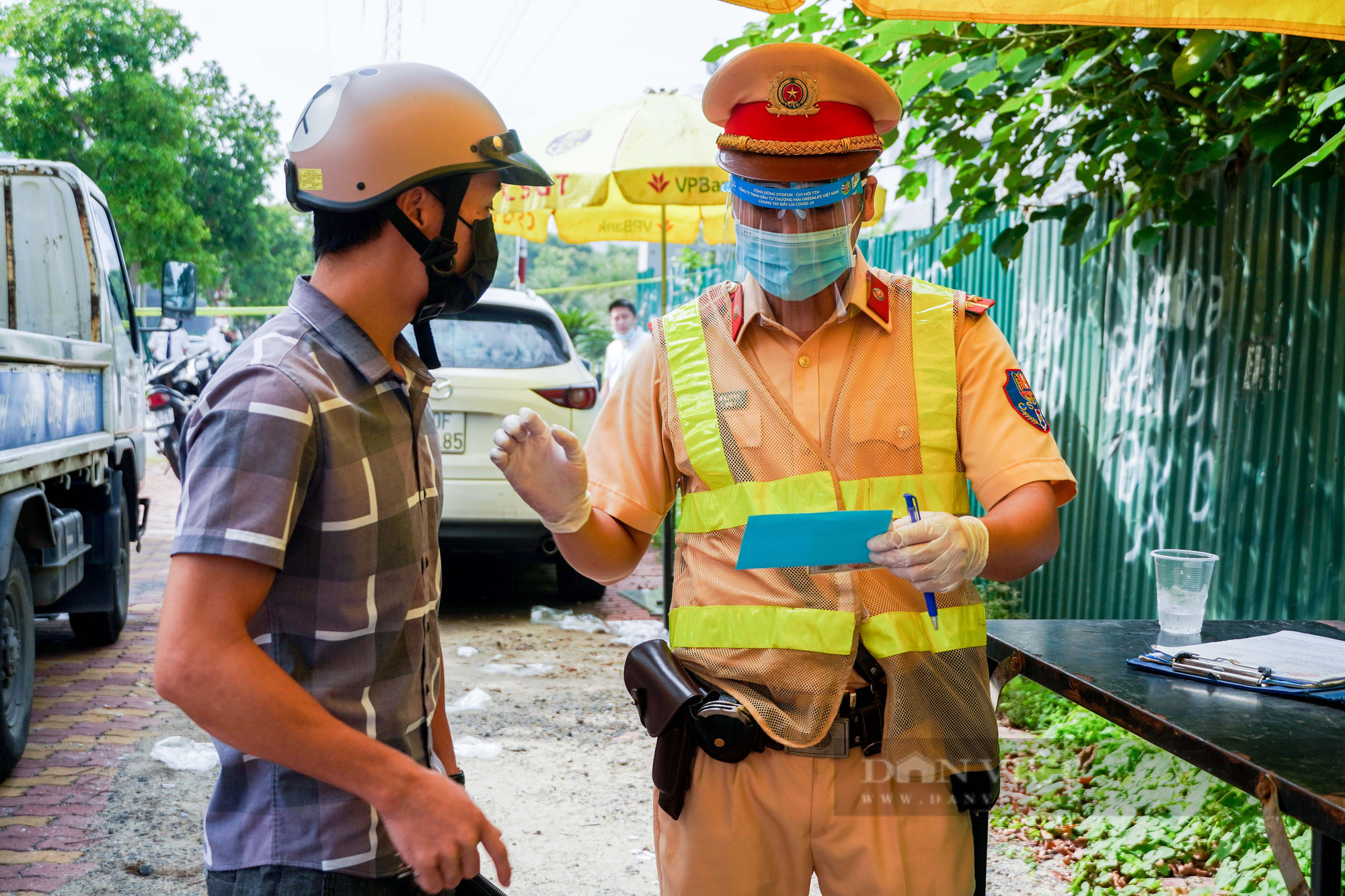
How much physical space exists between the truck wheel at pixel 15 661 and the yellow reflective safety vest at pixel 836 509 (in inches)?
133

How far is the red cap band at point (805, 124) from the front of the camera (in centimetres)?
201

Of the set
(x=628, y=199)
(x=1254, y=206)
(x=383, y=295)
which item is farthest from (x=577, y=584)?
(x=383, y=295)

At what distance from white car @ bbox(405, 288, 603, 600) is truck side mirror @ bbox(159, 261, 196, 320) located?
1658 millimetres

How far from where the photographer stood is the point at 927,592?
6.28 ft

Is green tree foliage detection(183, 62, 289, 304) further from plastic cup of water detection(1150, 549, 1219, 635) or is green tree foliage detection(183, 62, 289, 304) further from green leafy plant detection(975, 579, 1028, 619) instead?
plastic cup of water detection(1150, 549, 1219, 635)

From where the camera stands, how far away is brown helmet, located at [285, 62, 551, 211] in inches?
63.1

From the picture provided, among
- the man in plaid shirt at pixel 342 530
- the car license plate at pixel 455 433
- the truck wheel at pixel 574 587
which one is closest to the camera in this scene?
the man in plaid shirt at pixel 342 530

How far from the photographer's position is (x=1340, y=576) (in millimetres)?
3975

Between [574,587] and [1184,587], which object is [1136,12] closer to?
[1184,587]

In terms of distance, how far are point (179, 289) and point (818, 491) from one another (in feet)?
20.3

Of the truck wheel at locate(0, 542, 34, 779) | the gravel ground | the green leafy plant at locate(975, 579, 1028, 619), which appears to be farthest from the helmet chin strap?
the green leafy plant at locate(975, 579, 1028, 619)

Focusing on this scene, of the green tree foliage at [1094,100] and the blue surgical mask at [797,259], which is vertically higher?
the green tree foliage at [1094,100]

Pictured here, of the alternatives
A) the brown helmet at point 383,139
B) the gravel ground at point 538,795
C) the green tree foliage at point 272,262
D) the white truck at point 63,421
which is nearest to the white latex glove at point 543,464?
the brown helmet at point 383,139

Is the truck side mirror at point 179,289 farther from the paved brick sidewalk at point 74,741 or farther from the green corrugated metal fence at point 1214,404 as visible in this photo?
the green corrugated metal fence at point 1214,404
